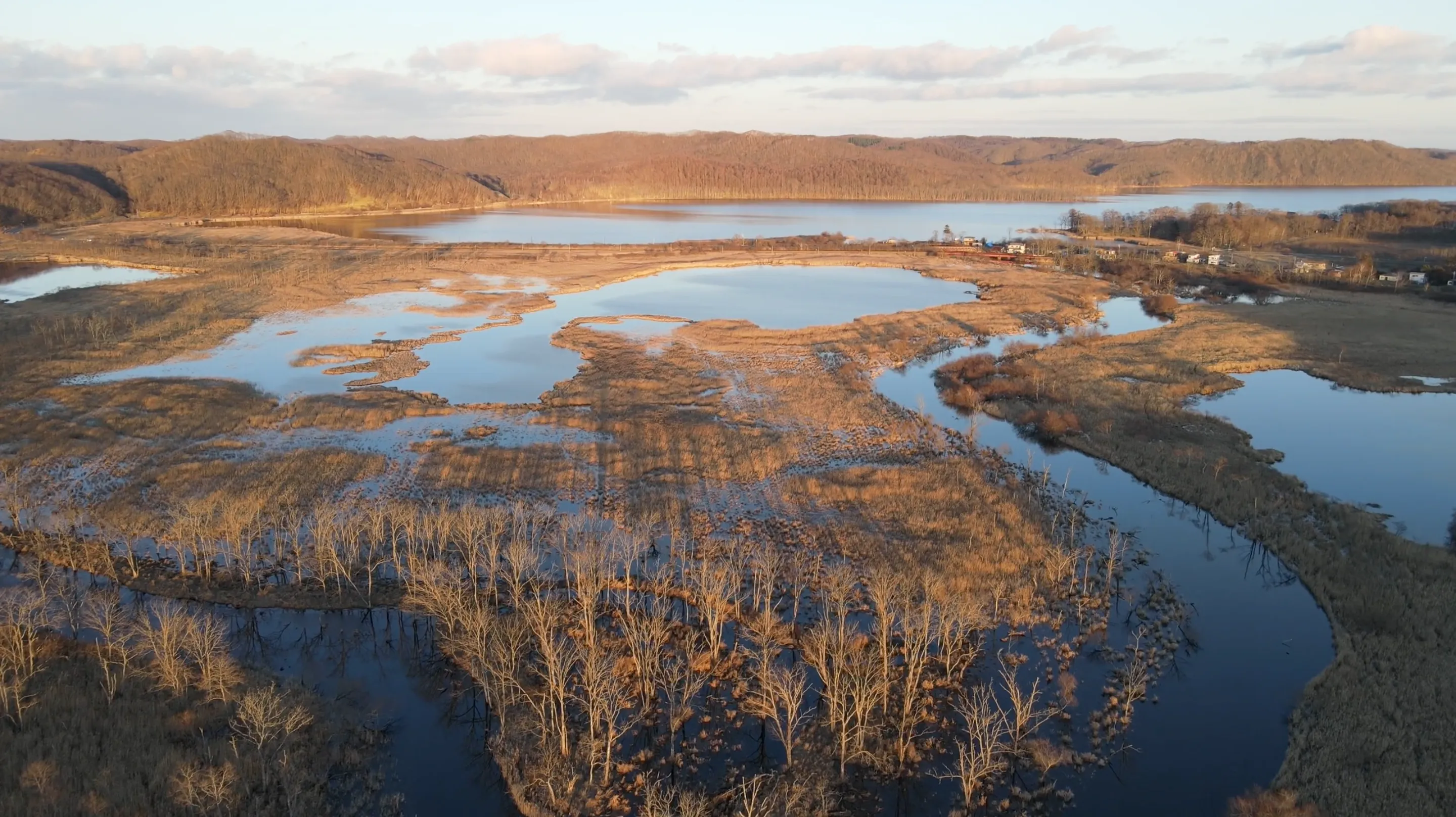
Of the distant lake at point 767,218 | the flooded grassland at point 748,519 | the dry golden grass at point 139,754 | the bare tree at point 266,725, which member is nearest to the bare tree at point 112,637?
the dry golden grass at point 139,754

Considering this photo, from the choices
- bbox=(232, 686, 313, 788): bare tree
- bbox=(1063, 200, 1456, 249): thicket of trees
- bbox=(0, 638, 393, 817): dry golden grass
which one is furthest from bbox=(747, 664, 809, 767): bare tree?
bbox=(1063, 200, 1456, 249): thicket of trees

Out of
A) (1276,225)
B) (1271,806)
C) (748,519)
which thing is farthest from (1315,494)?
(1276,225)

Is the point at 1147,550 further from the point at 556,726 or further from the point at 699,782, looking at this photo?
the point at 556,726

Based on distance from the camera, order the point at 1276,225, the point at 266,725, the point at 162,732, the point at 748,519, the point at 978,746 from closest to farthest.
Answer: the point at 266,725, the point at 162,732, the point at 978,746, the point at 748,519, the point at 1276,225

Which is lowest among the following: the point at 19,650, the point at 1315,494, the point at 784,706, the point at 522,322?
the point at 784,706

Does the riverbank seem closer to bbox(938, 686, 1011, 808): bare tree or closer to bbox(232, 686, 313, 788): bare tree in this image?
bbox(938, 686, 1011, 808): bare tree

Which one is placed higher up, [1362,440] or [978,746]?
[1362,440]

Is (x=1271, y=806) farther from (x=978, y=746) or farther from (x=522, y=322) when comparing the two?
(x=522, y=322)
